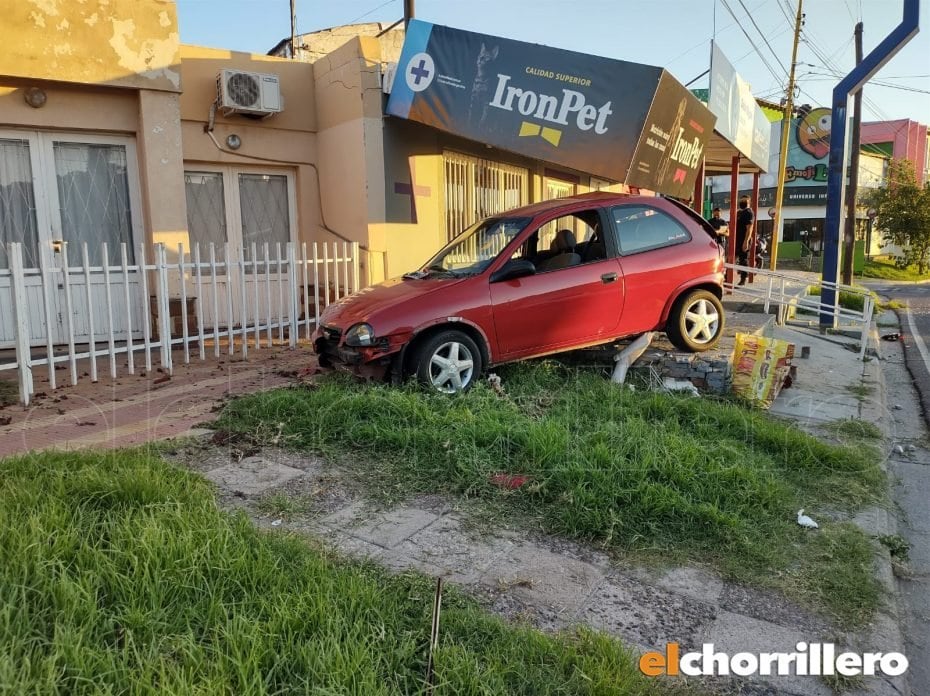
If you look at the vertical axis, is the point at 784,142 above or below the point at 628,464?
above

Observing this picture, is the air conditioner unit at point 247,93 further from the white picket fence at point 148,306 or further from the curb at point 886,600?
the curb at point 886,600

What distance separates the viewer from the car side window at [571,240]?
22.1 ft

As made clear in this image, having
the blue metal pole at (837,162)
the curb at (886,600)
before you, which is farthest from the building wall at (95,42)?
the blue metal pole at (837,162)

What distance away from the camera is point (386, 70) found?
30.5 feet

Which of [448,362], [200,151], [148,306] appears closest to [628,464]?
[448,362]

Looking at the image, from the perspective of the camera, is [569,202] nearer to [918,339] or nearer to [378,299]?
[378,299]

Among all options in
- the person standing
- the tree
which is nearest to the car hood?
the person standing

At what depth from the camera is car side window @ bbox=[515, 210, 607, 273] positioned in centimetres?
672

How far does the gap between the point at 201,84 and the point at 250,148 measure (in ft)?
3.29

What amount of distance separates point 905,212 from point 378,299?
35.3 metres

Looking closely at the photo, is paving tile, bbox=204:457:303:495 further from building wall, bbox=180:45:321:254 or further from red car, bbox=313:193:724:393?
building wall, bbox=180:45:321:254

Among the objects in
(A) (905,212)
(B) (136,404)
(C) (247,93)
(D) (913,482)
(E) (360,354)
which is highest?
(C) (247,93)

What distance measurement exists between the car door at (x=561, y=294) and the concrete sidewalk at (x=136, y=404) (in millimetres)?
2265

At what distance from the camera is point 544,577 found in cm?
316
